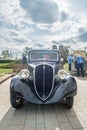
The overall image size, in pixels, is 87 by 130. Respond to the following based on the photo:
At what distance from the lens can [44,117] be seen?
6.59 metres

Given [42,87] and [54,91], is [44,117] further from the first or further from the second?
[42,87]

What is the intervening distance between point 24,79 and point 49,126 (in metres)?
2.04

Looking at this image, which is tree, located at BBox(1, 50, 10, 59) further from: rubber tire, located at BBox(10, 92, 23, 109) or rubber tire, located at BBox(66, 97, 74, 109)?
rubber tire, located at BBox(66, 97, 74, 109)

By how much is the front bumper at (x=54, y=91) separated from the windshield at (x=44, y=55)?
2.12 meters

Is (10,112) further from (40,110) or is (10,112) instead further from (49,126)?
(49,126)

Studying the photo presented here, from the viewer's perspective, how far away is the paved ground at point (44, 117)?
227 inches

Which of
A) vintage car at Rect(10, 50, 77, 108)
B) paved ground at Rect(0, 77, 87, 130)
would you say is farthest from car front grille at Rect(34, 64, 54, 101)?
paved ground at Rect(0, 77, 87, 130)

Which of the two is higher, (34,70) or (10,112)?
(34,70)

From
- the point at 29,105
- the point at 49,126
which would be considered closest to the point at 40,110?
the point at 29,105

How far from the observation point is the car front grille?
24.1 ft

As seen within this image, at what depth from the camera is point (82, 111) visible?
7203 millimetres

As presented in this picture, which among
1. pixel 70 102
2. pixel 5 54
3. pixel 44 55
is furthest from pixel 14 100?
pixel 5 54

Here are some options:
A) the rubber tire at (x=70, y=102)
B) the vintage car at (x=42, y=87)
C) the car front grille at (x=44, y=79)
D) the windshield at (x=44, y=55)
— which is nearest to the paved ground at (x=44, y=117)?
the rubber tire at (x=70, y=102)

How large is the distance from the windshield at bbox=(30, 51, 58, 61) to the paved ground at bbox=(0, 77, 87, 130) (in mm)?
1906
